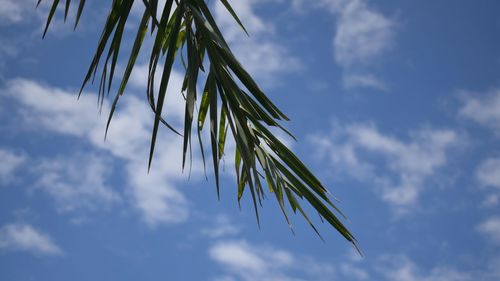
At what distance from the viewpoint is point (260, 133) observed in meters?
1.91

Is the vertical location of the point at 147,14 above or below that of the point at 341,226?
above

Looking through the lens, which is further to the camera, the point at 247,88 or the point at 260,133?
the point at 260,133

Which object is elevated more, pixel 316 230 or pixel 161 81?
pixel 161 81

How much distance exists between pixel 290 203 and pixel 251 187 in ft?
0.96

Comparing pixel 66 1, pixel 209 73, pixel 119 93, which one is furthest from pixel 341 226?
pixel 66 1

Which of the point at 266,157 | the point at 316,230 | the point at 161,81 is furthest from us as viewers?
the point at 266,157

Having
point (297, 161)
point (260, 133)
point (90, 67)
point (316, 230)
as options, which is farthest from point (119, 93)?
point (316, 230)

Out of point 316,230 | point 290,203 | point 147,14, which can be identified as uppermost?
point 147,14

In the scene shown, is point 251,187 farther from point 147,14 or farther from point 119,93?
point 147,14

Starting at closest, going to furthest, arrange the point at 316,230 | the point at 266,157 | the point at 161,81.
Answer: the point at 161,81, the point at 316,230, the point at 266,157

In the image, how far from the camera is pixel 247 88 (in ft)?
5.79

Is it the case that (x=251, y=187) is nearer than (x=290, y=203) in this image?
Yes

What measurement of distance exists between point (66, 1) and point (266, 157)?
2.58 ft

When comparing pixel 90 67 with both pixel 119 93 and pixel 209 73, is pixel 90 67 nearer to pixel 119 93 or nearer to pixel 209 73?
pixel 119 93
